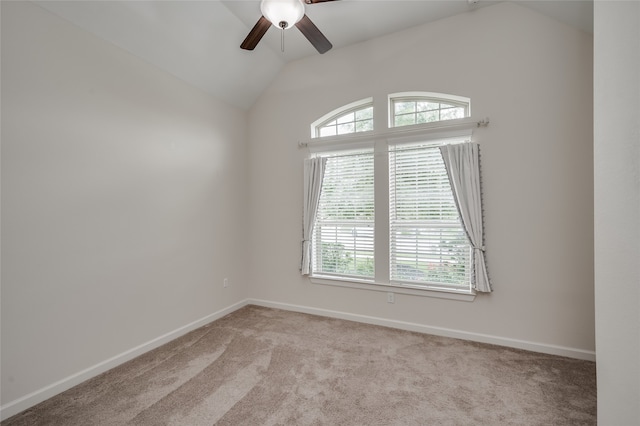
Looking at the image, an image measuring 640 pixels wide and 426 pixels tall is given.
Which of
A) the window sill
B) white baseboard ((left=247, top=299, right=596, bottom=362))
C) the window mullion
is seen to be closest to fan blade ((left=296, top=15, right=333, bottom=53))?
the window mullion

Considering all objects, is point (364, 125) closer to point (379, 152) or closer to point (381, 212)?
point (379, 152)

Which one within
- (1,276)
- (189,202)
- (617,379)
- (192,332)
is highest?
(189,202)

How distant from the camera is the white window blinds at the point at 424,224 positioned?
9.79 ft

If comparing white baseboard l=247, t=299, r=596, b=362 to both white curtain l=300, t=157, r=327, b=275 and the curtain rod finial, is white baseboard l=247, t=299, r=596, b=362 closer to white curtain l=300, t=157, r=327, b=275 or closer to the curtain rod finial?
white curtain l=300, t=157, r=327, b=275

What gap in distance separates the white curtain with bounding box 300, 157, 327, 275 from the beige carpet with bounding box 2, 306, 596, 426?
1.04 m

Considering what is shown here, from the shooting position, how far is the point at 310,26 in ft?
7.27

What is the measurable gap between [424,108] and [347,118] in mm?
946

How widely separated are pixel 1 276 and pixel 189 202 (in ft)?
5.29

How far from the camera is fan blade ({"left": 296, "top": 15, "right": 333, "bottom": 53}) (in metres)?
2.17

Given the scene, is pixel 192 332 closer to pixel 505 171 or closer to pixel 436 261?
pixel 436 261

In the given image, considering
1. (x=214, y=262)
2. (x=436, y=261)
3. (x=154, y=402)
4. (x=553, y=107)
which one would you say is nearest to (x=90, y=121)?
(x=214, y=262)

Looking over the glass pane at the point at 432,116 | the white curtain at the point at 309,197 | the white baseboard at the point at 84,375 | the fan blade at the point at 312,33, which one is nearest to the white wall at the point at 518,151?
the glass pane at the point at 432,116

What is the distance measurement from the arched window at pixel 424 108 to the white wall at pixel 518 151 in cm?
10

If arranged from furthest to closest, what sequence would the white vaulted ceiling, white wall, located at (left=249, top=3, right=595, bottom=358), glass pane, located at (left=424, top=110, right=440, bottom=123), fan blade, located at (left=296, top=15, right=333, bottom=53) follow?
glass pane, located at (left=424, top=110, right=440, bottom=123) < white wall, located at (left=249, top=3, right=595, bottom=358) < the white vaulted ceiling < fan blade, located at (left=296, top=15, right=333, bottom=53)
